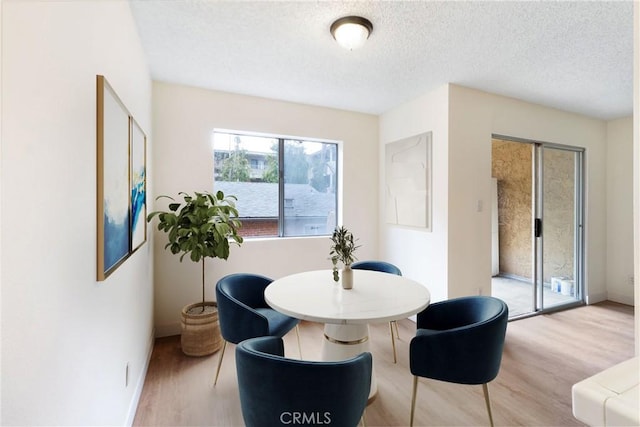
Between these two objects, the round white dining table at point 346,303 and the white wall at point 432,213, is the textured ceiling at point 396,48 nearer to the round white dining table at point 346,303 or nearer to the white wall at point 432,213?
the white wall at point 432,213

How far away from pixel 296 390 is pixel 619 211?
535cm

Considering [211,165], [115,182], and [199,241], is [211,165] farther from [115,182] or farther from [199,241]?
[115,182]

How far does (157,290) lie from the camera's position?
3016 millimetres

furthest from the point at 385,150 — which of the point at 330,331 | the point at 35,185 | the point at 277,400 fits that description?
the point at 35,185

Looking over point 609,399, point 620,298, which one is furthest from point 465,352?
point 620,298

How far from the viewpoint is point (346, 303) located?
1.73 metres

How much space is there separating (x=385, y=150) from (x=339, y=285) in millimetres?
2418

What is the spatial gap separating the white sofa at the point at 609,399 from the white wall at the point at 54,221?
46.0 inches

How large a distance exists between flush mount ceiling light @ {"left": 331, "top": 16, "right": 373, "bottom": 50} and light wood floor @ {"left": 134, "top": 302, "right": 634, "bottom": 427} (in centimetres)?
251

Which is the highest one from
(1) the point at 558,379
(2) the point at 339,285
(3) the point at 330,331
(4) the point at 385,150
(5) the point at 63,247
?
(4) the point at 385,150

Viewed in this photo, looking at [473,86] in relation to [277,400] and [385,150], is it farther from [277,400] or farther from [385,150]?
[277,400]

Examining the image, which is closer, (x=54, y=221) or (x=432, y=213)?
(x=54, y=221)

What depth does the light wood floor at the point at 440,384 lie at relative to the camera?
6.19 feet

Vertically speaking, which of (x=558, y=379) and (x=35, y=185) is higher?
(x=35, y=185)
